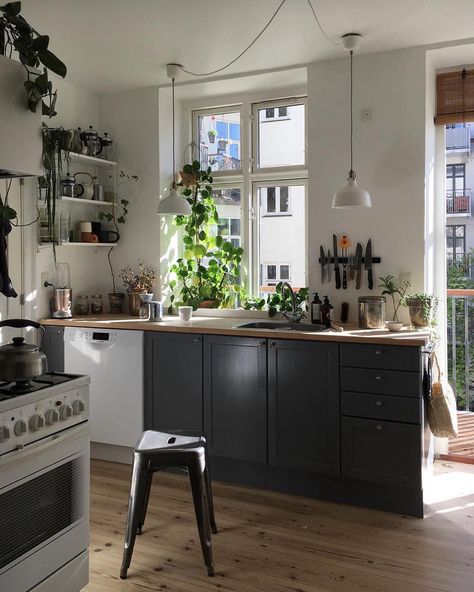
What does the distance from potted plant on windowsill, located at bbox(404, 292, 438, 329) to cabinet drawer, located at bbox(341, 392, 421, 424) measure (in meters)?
0.56

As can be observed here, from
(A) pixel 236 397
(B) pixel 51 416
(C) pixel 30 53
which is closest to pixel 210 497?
(A) pixel 236 397

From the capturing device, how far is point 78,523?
229 cm

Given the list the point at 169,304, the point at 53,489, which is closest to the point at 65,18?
the point at 169,304

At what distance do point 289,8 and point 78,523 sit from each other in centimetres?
262

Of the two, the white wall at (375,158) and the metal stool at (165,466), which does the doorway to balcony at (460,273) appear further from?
the metal stool at (165,466)

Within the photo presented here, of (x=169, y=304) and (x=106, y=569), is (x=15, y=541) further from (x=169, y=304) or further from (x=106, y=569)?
(x=169, y=304)

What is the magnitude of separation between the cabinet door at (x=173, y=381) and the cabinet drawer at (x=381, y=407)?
93 cm

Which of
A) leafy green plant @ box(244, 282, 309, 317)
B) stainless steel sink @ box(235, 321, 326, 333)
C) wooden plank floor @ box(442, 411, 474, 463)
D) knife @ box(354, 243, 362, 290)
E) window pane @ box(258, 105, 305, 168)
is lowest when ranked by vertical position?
wooden plank floor @ box(442, 411, 474, 463)

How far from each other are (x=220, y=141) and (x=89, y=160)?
100 cm

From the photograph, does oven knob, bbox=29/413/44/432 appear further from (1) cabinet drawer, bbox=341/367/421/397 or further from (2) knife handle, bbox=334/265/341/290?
(2) knife handle, bbox=334/265/341/290

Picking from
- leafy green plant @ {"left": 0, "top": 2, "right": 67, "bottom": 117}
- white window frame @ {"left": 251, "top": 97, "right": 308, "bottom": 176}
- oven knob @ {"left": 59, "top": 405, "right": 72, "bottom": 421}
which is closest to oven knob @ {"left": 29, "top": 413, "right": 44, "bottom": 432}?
oven knob @ {"left": 59, "top": 405, "right": 72, "bottom": 421}

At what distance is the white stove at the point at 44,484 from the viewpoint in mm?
1955

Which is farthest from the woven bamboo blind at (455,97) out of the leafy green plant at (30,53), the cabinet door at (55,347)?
the cabinet door at (55,347)

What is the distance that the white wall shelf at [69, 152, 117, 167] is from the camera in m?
4.09
